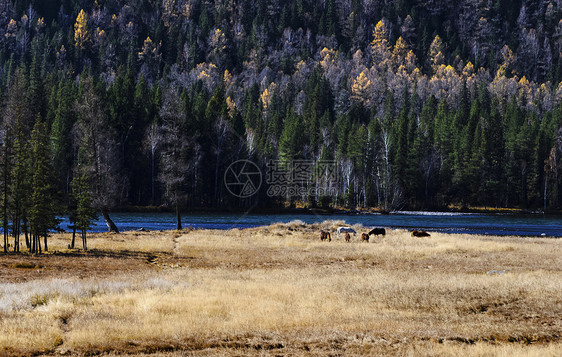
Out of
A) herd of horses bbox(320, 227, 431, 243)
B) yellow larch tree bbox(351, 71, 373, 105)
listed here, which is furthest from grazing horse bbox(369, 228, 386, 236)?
yellow larch tree bbox(351, 71, 373, 105)

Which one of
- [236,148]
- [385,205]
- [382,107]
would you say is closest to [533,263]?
[236,148]

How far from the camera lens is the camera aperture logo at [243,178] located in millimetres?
92938

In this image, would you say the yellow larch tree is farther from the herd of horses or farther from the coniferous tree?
the coniferous tree

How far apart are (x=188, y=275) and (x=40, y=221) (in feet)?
47.8

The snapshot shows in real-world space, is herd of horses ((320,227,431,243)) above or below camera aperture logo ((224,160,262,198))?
below

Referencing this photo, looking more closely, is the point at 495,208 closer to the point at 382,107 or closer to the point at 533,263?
the point at 382,107

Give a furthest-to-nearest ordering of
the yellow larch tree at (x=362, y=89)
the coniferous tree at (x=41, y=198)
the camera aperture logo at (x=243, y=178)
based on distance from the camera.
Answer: the yellow larch tree at (x=362, y=89)
the camera aperture logo at (x=243, y=178)
the coniferous tree at (x=41, y=198)

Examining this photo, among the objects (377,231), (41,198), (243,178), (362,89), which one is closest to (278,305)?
(41,198)

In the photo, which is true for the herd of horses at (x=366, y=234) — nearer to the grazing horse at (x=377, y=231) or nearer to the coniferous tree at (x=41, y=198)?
the grazing horse at (x=377, y=231)

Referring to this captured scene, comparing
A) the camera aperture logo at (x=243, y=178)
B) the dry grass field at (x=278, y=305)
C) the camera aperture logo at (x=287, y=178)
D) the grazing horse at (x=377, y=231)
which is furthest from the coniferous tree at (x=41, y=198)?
the camera aperture logo at (x=287, y=178)

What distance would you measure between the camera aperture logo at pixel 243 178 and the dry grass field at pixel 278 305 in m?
58.0

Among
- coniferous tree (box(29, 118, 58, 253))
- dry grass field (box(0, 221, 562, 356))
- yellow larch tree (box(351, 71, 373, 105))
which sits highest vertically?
yellow larch tree (box(351, 71, 373, 105))

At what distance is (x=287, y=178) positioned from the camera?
10600cm

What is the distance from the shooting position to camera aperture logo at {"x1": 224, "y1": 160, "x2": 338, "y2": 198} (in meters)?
95.9
